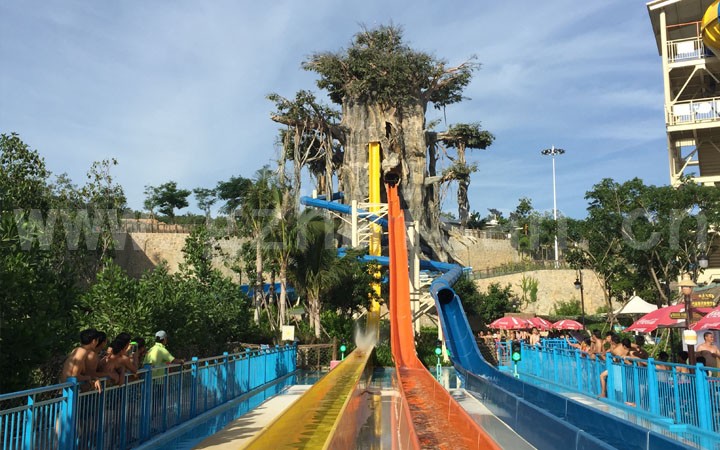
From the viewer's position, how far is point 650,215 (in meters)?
28.2

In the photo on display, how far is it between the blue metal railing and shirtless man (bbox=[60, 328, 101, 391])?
25.0 ft

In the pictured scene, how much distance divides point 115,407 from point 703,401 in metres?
7.52

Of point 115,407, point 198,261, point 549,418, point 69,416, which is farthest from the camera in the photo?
point 198,261

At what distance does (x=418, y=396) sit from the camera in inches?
444

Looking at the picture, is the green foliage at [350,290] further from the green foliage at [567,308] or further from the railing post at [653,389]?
the green foliage at [567,308]

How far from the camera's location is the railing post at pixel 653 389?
33.7 ft

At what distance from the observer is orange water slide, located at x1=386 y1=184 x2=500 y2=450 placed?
7.40m

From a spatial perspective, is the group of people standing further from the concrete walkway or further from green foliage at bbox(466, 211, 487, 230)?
green foliage at bbox(466, 211, 487, 230)

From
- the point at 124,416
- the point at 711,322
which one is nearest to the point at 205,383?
the point at 124,416

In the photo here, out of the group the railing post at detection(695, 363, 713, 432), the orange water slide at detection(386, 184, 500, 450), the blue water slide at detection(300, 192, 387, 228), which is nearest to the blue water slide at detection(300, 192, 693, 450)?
the orange water slide at detection(386, 184, 500, 450)

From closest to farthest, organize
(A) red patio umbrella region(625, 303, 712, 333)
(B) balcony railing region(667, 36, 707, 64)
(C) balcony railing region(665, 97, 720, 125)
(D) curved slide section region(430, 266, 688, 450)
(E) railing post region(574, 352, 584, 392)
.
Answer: (D) curved slide section region(430, 266, 688, 450) < (E) railing post region(574, 352, 584, 392) < (A) red patio umbrella region(625, 303, 712, 333) < (C) balcony railing region(665, 97, 720, 125) < (B) balcony railing region(667, 36, 707, 64)

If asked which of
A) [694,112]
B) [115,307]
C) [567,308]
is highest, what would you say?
[694,112]

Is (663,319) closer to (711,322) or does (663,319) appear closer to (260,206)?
(711,322)

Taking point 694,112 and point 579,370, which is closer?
point 579,370
